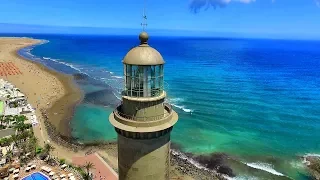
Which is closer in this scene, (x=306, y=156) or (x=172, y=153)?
(x=306, y=156)

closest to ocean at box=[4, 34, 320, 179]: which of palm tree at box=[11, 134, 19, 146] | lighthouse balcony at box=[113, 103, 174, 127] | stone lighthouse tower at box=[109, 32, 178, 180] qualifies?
palm tree at box=[11, 134, 19, 146]

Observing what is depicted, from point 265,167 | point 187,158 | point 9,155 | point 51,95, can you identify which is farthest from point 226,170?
point 51,95

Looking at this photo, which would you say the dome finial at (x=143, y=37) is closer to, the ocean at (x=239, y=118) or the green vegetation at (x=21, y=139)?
the ocean at (x=239, y=118)

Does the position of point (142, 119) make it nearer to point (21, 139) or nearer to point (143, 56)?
point (143, 56)

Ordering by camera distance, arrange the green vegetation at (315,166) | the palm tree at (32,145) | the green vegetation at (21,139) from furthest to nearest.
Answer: the palm tree at (32,145)
the green vegetation at (315,166)
the green vegetation at (21,139)

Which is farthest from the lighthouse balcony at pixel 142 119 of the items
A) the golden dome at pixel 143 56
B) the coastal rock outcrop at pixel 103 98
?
the coastal rock outcrop at pixel 103 98

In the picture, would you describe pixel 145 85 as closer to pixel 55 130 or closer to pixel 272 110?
pixel 55 130

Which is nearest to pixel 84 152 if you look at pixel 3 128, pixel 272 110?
pixel 3 128
